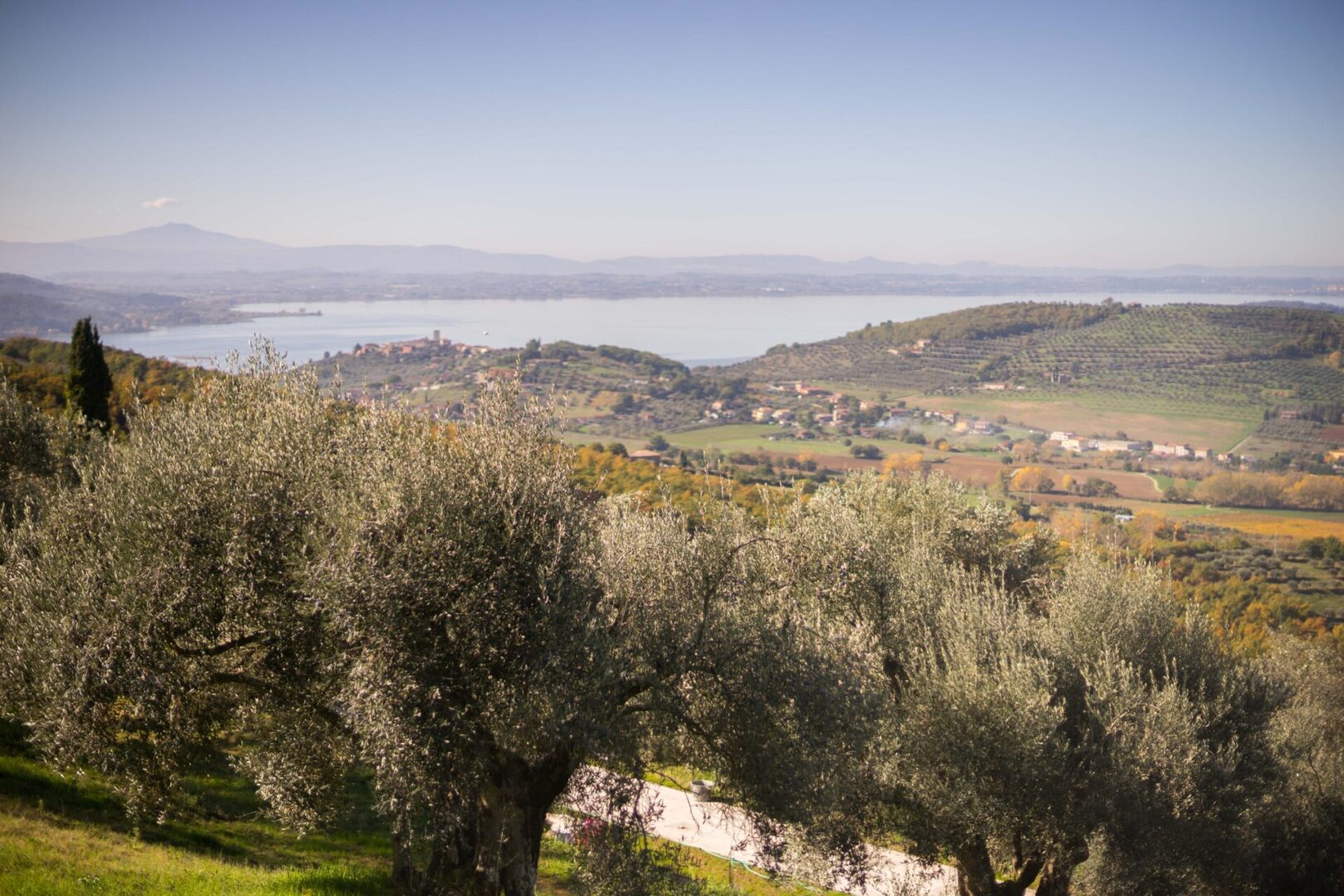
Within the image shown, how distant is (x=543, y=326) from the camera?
5094 inches

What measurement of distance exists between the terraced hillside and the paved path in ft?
297

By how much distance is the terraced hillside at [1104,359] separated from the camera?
9488cm

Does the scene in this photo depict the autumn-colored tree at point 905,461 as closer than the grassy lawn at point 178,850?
No

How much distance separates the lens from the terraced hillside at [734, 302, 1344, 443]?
3735 inches

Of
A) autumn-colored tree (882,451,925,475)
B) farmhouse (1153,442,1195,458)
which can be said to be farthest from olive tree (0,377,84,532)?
farmhouse (1153,442,1195,458)

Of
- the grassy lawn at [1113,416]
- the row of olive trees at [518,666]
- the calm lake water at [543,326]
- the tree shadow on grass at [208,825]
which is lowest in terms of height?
the grassy lawn at [1113,416]

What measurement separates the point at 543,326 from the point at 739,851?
121 meters

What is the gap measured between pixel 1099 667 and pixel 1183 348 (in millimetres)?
111140

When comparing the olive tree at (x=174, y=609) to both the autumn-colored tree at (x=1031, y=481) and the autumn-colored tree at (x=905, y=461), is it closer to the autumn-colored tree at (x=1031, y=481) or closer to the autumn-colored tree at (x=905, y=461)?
the autumn-colored tree at (x=905, y=461)

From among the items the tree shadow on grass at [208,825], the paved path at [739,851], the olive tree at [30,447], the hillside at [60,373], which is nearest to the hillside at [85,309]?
the hillside at [60,373]

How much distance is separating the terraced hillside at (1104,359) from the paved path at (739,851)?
297 ft

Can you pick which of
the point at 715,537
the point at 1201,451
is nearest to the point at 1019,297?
the point at 1201,451

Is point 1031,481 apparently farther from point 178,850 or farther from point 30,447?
point 178,850

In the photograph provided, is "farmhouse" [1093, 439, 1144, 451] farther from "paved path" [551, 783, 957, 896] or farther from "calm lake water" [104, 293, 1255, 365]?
"paved path" [551, 783, 957, 896]
